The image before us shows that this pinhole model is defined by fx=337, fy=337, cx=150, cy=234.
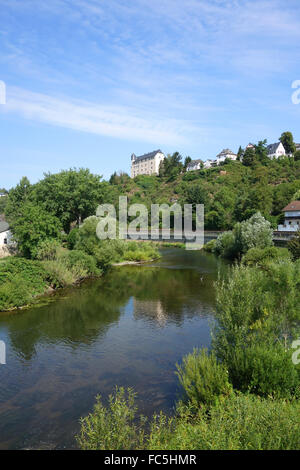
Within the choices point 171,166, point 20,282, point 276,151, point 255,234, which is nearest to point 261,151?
point 276,151

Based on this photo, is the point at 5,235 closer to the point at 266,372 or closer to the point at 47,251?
the point at 47,251

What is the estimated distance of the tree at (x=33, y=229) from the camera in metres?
38.1

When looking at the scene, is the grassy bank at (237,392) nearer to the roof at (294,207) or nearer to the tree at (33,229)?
the tree at (33,229)

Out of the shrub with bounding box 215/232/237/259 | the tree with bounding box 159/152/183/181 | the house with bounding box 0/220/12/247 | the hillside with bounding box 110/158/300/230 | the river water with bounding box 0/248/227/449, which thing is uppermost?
the tree with bounding box 159/152/183/181

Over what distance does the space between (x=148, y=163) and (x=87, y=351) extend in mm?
143080

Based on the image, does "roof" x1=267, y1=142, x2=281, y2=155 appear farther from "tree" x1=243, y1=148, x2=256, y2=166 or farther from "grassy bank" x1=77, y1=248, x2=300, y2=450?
"grassy bank" x1=77, y1=248, x2=300, y2=450

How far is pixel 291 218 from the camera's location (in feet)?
199

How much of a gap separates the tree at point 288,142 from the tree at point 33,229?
10763 cm

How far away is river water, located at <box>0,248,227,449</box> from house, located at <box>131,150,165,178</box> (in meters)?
123

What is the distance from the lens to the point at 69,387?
1507cm

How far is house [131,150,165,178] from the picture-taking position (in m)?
152

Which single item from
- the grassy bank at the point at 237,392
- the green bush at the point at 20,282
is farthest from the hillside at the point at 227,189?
the grassy bank at the point at 237,392

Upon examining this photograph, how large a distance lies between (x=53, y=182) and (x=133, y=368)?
4406 centimetres

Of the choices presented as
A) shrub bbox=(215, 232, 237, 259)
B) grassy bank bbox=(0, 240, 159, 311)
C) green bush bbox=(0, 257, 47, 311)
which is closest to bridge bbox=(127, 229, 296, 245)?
shrub bbox=(215, 232, 237, 259)
